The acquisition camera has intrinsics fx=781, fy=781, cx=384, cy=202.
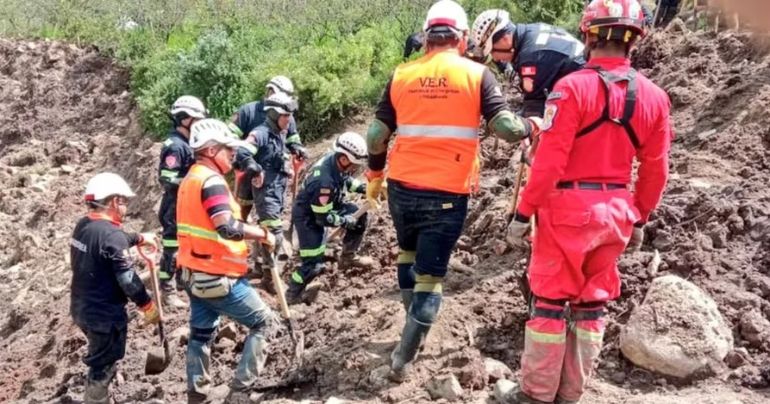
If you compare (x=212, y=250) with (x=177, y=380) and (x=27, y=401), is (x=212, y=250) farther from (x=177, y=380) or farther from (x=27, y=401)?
(x=27, y=401)

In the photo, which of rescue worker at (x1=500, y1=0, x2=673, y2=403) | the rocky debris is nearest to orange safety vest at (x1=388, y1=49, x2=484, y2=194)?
rescue worker at (x1=500, y1=0, x2=673, y2=403)

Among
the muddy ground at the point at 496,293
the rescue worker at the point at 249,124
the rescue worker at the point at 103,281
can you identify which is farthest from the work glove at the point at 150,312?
the rescue worker at the point at 249,124

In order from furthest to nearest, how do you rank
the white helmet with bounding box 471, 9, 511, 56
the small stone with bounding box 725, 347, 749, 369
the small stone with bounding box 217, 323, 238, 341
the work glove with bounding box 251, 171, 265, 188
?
the work glove with bounding box 251, 171, 265, 188 → the small stone with bounding box 217, 323, 238, 341 → the white helmet with bounding box 471, 9, 511, 56 → the small stone with bounding box 725, 347, 749, 369

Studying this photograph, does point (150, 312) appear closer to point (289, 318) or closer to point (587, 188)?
point (289, 318)

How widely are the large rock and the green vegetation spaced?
6.74 metres

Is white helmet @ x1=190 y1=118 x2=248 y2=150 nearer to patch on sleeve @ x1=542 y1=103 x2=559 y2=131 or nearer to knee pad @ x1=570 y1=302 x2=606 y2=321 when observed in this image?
patch on sleeve @ x1=542 y1=103 x2=559 y2=131

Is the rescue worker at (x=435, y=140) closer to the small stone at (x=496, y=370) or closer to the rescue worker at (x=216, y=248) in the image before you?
the small stone at (x=496, y=370)

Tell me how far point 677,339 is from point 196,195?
3145 mm

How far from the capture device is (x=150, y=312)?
595cm

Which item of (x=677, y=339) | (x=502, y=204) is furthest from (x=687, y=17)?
(x=677, y=339)

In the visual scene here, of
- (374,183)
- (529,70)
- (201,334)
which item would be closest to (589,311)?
(374,183)

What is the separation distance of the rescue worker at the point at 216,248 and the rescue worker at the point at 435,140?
3.51 feet

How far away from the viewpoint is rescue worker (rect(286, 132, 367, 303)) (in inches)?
275

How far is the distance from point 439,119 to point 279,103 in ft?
11.1
